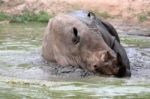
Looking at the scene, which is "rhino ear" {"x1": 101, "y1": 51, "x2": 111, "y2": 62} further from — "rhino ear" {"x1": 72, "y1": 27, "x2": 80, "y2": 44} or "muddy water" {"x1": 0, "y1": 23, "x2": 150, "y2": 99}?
"rhino ear" {"x1": 72, "y1": 27, "x2": 80, "y2": 44}

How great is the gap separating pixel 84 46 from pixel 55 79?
2.46 ft

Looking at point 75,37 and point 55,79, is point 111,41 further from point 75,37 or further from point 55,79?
point 55,79

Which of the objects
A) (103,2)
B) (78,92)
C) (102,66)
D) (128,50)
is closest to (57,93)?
(78,92)

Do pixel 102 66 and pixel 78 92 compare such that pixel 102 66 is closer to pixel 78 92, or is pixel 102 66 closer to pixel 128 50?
pixel 78 92

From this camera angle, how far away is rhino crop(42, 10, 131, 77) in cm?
814

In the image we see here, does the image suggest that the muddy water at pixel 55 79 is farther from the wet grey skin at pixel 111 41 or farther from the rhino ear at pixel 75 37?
the rhino ear at pixel 75 37

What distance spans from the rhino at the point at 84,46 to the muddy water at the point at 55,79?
0.17 metres

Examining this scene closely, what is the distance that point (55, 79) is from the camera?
815cm

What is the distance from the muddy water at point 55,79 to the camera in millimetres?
6551

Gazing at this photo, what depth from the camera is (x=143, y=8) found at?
19.5 meters

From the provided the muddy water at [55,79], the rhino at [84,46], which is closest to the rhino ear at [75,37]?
the rhino at [84,46]

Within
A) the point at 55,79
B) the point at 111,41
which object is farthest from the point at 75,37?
the point at 55,79

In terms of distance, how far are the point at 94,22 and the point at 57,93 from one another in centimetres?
299

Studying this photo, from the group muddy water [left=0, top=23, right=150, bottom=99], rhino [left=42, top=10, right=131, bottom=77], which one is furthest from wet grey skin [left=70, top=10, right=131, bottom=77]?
muddy water [left=0, top=23, right=150, bottom=99]
